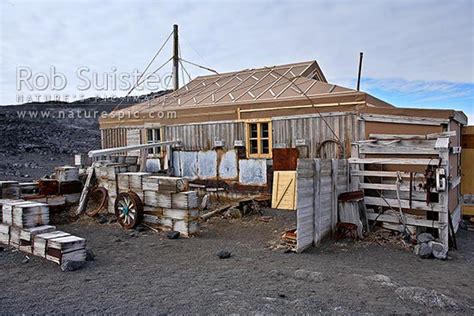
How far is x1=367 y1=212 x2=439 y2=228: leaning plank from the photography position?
7856mm

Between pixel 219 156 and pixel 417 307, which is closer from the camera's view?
pixel 417 307

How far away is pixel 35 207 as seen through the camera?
23.4ft

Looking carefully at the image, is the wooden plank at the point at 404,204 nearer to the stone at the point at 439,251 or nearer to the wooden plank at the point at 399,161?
the stone at the point at 439,251

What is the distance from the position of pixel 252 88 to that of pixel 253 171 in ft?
11.1

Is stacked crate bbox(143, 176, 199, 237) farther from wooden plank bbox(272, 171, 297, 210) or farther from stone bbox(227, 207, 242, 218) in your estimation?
wooden plank bbox(272, 171, 297, 210)

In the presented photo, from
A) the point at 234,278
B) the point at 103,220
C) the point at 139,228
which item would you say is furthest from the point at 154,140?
the point at 234,278

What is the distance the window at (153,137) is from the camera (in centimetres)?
1459

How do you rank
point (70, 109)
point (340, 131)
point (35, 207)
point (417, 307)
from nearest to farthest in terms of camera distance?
point (417, 307) → point (35, 207) → point (340, 131) → point (70, 109)

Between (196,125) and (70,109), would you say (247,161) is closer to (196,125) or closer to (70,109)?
(196,125)

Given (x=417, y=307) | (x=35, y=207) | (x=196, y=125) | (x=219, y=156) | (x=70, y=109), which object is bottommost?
(x=417, y=307)

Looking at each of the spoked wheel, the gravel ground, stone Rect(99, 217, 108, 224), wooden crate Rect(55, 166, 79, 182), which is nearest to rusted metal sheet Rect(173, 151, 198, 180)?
wooden crate Rect(55, 166, 79, 182)

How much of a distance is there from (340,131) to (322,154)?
856mm

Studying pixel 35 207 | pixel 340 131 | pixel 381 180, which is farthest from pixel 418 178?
pixel 35 207

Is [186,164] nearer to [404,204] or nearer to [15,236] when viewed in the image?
[15,236]
